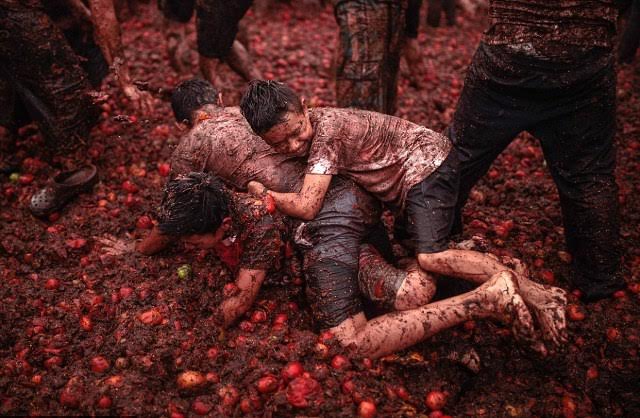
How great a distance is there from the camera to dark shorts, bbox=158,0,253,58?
12.6ft

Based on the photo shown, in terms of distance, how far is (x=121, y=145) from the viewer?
155 inches

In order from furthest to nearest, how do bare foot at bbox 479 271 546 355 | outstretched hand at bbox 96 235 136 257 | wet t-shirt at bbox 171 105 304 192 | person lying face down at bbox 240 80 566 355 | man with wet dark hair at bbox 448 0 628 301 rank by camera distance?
1. outstretched hand at bbox 96 235 136 257
2. wet t-shirt at bbox 171 105 304 192
3. person lying face down at bbox 240 80 566 355
4. man with wet dark hair at bbox 448 0 628 301
5. bare foot at bbox 479 271 546 355

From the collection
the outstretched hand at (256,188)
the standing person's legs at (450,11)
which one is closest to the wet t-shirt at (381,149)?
the outstretched hand at (256,188)

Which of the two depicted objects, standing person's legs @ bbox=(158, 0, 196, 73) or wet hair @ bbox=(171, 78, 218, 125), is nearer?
wet hair @ bbox=(171, 78, 218, 125)

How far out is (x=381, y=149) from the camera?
2.70 meters

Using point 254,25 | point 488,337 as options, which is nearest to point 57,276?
point 488,337

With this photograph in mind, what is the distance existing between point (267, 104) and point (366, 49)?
1306 millimetres

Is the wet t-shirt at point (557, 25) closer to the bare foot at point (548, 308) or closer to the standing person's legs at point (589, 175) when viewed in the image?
the standing person's legs at point (589, 175)

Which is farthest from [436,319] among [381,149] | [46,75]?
[46,75]

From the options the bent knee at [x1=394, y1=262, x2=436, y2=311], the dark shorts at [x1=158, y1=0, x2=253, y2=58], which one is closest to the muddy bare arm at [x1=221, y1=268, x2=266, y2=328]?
the bent knee at [x1=394, y1=262, x2=436, y2=311]

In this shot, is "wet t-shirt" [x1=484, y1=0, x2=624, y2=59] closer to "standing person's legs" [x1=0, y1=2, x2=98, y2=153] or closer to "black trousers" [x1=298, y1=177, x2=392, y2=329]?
"black trousers" [x1=298, y1=177, x2=392, y2=329]

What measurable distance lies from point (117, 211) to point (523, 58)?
260 cm

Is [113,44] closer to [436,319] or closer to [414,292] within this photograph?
[414,292]

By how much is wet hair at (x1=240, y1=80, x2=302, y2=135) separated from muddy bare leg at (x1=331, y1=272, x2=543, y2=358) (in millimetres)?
1034
